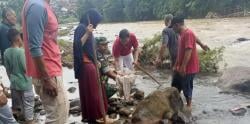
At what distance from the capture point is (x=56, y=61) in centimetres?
407

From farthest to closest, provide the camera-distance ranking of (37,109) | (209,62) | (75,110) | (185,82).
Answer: (209,62)
(37,109)
(75,110)
(185,82)

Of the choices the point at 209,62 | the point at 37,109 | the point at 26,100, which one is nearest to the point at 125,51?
the point at 37,109

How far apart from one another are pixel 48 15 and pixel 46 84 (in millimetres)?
641

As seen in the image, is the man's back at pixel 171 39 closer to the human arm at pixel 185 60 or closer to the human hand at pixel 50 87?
the human arm at pixel 185 60

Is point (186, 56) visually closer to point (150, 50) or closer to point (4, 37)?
point (4, 37)

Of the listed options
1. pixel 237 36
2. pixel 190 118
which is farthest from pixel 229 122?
pixel 237 36

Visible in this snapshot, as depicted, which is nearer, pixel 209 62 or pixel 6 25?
pixel 6 25

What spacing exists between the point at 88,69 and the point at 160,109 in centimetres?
A: 131

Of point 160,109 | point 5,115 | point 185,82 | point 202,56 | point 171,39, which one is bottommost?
point 202,56

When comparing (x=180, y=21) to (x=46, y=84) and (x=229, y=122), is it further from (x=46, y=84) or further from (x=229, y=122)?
(x=46, y=84)

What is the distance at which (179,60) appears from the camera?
732cm

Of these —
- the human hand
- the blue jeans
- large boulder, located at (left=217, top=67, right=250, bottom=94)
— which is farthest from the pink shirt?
large boulder, located at (left=217, top=67, right=250, bottom=94)

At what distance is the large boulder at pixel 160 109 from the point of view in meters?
6.47

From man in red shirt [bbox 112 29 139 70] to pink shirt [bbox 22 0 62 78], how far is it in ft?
14.0
